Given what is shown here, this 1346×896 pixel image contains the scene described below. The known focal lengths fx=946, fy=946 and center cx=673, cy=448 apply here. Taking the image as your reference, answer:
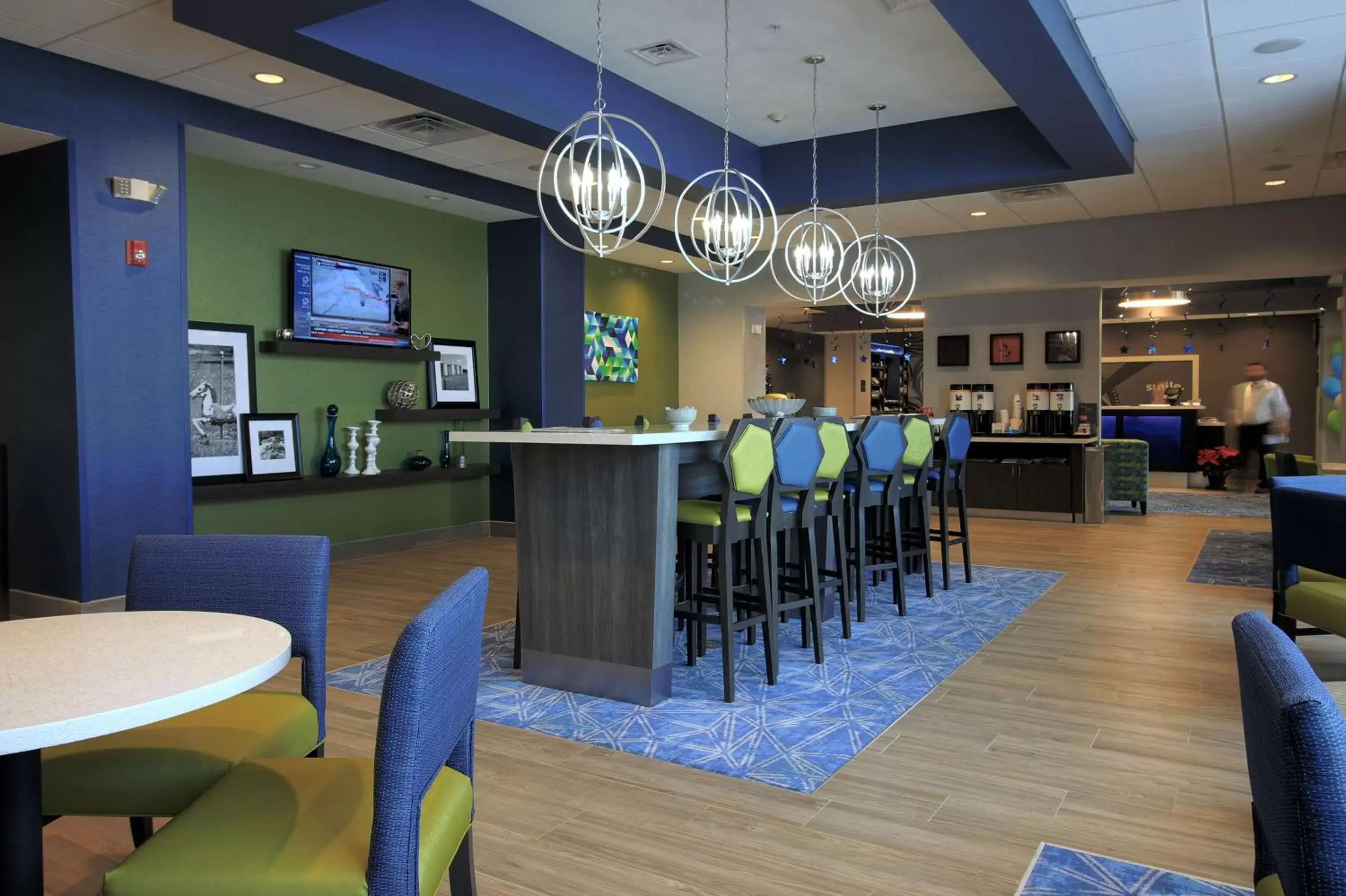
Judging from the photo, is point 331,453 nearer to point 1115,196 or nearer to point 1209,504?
point 1115,196

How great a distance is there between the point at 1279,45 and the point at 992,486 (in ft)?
18.3

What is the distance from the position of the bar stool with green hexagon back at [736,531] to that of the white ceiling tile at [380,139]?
12.0 feet

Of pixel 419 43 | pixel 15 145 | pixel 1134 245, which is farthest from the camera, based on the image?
pixel 1134 245

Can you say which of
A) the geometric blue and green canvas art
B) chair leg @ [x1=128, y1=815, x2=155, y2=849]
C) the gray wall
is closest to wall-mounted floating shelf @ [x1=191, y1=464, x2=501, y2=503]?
the geometric blue and green canvas art

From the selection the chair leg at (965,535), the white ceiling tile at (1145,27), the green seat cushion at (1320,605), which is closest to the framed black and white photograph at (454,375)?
the chair leg at (965,535)

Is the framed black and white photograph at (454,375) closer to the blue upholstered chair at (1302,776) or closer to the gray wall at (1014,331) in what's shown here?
the gray wall at (1014,331)

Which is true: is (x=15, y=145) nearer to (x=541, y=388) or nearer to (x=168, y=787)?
(x=541, y=388)

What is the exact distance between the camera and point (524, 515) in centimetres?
402

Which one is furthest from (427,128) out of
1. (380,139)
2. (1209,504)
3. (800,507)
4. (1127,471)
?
(1209,504)

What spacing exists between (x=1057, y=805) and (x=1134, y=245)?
7.60 metres

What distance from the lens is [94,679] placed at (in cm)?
142

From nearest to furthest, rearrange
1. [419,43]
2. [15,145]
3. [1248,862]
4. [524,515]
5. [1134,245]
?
[1248,862] < [524,515] < [419,43] < [15,145] < [1134,245]

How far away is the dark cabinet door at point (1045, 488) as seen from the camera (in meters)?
9.43

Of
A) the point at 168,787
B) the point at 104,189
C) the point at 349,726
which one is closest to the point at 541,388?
the point at 104,189
